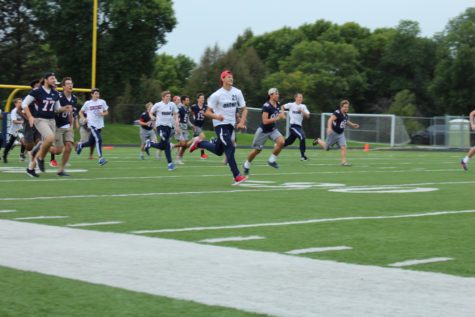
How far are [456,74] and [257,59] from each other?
20.4m

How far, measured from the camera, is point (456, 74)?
86.2m

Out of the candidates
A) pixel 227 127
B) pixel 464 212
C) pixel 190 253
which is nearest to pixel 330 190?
pixel 227 127

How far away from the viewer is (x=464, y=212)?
1074 centimetres

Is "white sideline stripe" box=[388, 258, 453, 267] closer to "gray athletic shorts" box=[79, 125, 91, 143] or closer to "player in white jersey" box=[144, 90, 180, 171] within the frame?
"player in white jersey" box=[144, 90, 180, 171]

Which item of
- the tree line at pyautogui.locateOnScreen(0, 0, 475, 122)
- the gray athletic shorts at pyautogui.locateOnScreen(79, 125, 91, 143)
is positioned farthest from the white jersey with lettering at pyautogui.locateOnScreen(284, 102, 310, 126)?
the tree line at pyautogui.locateOnScreen(0, 0, 475, 122)

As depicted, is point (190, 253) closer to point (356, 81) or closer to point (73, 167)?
point (73, 167)

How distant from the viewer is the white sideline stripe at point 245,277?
16.5ft

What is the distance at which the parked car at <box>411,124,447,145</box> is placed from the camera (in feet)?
167

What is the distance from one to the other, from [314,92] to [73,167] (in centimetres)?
7284

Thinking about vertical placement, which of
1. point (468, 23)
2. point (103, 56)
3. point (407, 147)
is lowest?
point (407, 147)

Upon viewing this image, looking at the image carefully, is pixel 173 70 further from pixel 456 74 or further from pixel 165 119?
pixel 165 119

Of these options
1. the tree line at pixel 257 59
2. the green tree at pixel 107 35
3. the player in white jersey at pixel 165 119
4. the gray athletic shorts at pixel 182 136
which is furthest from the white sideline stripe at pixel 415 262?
the green tree at pixel 107 35

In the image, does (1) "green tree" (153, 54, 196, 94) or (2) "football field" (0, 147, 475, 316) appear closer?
(2) "football field" (0, 147, 475, 316)

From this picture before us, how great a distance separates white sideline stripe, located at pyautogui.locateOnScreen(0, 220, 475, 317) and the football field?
10mm
